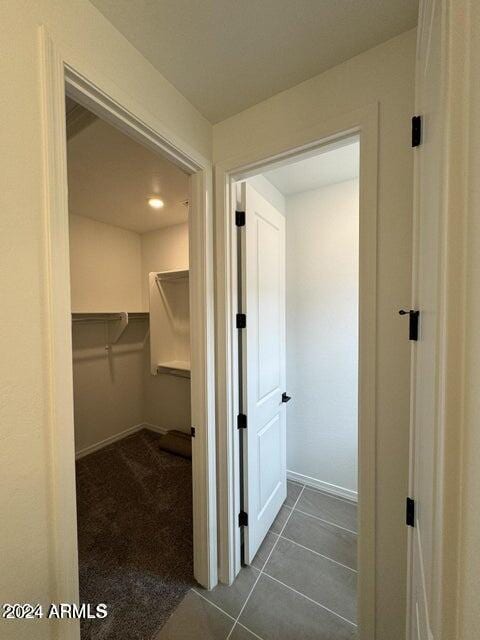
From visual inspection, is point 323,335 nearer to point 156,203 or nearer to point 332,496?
point 332,496

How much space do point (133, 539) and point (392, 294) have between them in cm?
217

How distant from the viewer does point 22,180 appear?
0.64 metres

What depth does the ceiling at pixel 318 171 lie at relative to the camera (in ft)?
5.43

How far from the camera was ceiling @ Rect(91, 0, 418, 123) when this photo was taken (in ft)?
2.75

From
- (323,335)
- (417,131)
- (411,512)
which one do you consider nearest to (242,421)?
(411,512)

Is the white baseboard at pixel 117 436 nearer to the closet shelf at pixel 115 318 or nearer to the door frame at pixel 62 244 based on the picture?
the closet shelf at pixel 115 318

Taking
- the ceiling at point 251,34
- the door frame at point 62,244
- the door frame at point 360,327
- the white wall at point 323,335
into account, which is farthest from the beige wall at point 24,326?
the white wall at point 323,335

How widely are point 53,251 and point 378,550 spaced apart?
153 cm

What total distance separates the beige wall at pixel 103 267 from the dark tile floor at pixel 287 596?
2633 mm

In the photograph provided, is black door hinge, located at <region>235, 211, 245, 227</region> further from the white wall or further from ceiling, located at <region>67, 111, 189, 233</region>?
the white wall

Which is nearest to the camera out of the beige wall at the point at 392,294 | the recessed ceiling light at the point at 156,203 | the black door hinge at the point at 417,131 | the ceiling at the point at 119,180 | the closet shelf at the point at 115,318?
the black door hinge at the point at 417,131

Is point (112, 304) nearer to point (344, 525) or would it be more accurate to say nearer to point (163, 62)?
point (163, 62)

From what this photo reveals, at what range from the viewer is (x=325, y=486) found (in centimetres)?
212

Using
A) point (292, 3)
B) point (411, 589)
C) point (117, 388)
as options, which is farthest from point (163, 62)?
point (117, 388)
